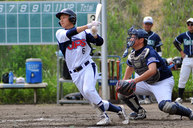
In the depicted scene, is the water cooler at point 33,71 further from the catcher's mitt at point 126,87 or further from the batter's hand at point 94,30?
the batter's hand at point 94,30

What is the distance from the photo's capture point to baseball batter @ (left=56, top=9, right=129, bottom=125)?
6500 mm

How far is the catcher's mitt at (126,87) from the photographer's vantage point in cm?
671

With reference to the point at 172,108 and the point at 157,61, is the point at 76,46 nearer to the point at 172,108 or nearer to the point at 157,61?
the point at 157,61

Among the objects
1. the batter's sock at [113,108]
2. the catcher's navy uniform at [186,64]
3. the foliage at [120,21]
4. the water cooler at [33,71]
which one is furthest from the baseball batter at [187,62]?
the batter's sock at [113,108]

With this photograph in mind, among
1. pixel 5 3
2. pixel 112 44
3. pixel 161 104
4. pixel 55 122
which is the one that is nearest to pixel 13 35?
pixel 5 3

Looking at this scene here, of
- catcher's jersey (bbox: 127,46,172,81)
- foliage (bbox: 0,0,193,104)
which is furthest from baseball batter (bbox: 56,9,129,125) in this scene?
foliage (bbox: 0,0,193,104)

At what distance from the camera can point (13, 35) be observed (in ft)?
37.4

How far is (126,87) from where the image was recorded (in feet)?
22.1

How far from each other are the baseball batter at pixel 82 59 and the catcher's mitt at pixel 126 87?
258 mm

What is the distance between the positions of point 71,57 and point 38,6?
16.3ft

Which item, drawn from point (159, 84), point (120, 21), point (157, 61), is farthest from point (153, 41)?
point (157, 61)

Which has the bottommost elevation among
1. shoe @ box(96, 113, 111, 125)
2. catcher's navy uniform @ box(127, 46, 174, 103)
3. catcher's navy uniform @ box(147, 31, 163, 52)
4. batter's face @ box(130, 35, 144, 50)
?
shoe @ box(96, 113, 111, 125)

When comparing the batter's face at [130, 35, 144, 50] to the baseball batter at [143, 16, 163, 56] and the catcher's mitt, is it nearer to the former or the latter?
the catcher's mitt

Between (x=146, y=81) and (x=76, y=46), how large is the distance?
1.30 meters
